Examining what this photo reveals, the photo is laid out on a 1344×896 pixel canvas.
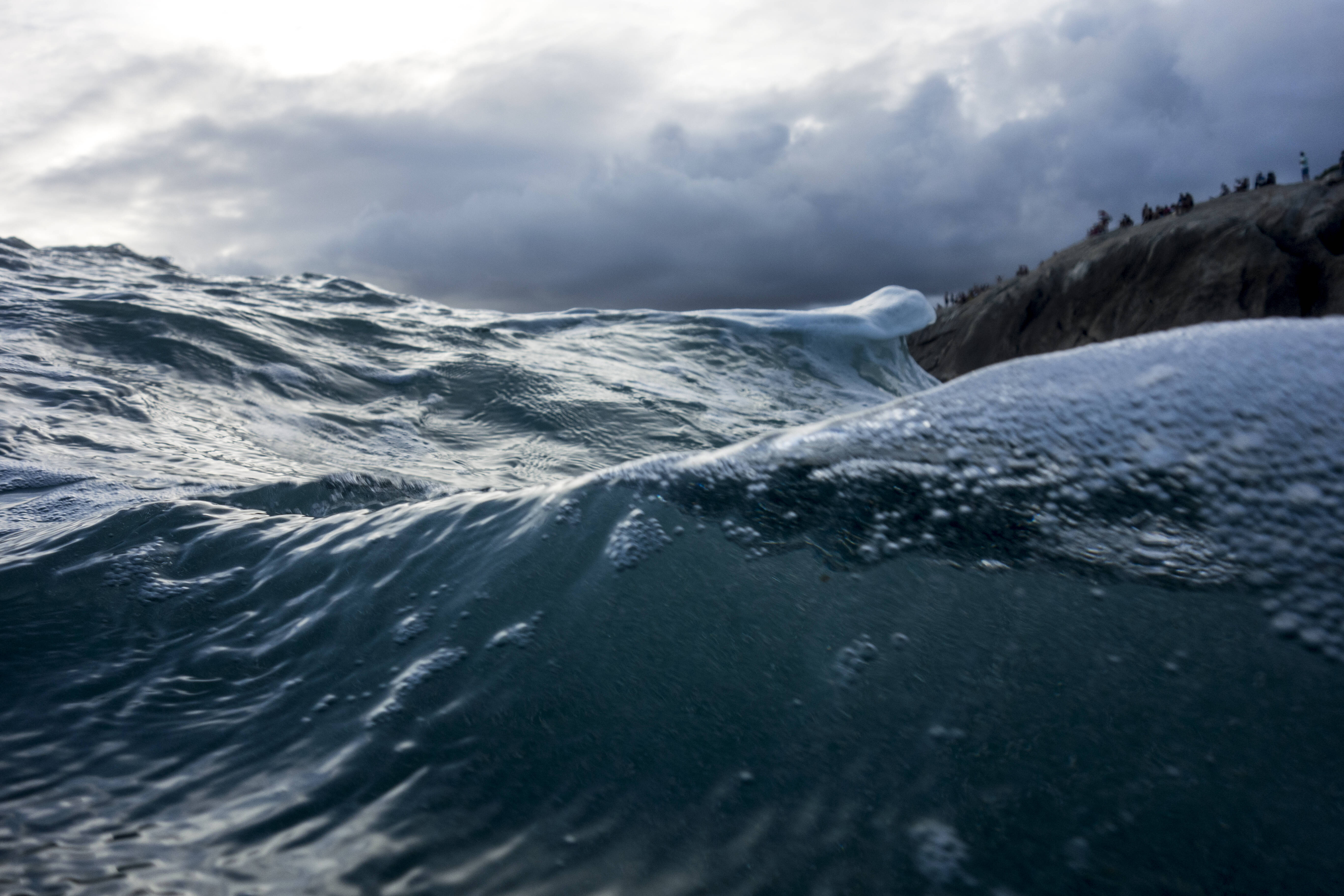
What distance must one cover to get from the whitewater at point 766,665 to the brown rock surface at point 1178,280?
12614mm

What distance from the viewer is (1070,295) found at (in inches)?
753

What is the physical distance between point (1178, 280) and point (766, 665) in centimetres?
1987

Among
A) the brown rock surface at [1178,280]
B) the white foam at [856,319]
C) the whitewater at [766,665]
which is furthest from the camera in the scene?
the brown rock surface at [1178,280]

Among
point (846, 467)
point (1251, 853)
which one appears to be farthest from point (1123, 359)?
point (1251, 853)

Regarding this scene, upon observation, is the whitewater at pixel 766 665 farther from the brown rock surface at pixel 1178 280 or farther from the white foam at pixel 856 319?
the brown rock surface at pixel 1178 280

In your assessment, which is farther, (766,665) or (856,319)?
(856,319)

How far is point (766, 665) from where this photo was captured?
127cm

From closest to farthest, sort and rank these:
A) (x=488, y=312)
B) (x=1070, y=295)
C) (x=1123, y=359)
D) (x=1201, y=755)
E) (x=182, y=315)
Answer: (x=1201, y=755) → (x=1123, y=359) → (x=182, y=315) → (x=488, y=312) → (x=1070, y=295)

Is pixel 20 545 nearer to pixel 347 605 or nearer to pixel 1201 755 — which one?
pixel 347 605

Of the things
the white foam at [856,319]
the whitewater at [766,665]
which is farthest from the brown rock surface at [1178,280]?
the whitewater at [766,665]

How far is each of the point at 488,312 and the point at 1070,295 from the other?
1588 centimetres

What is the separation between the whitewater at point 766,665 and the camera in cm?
94

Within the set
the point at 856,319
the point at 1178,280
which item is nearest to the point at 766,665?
the point at 856,319

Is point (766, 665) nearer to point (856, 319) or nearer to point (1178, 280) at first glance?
point (856, 319)
